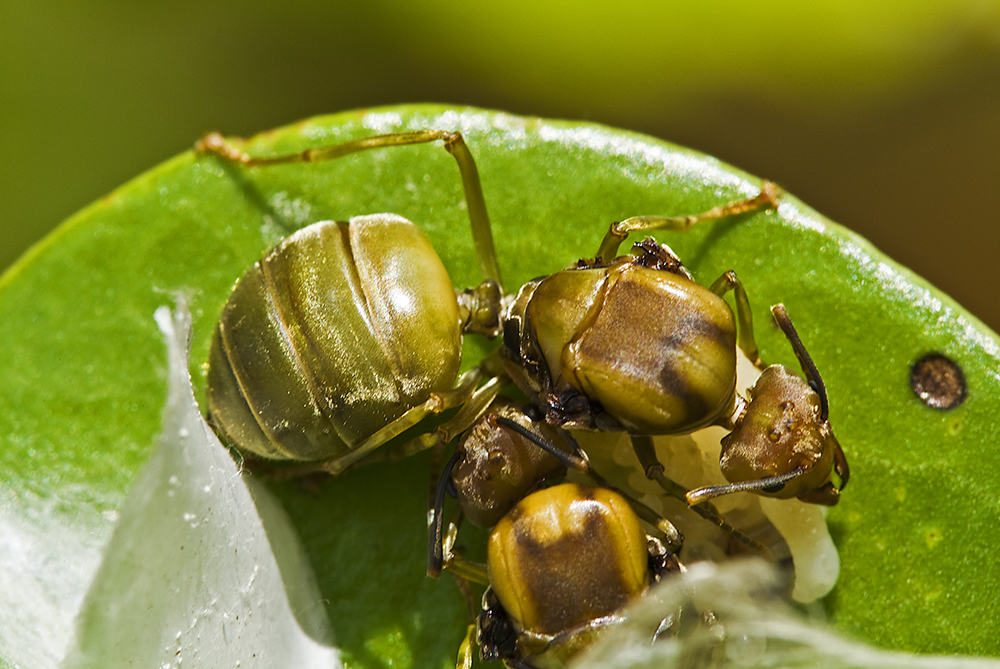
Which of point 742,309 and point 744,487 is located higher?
point 742,309

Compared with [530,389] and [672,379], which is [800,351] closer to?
[672,379]

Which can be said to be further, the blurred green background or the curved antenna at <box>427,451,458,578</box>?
the blurred green background

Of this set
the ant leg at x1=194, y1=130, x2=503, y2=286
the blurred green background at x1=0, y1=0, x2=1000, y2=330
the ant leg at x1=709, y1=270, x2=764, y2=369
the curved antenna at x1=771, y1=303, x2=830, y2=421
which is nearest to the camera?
the curved antenna at x1=771, y1=303, x2=830, y2=421

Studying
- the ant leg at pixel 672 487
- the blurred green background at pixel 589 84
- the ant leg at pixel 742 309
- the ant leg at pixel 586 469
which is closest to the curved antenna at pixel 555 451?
the ant leg at pixel 586 469

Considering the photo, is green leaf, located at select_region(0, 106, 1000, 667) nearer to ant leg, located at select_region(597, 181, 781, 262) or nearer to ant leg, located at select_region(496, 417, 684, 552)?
ant leg, located at select_region(597, 181, 781, 262)

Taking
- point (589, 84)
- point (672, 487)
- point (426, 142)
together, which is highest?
point (426, 142)

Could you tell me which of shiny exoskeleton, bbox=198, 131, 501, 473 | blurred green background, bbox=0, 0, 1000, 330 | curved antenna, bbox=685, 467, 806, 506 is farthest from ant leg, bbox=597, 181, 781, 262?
blurred green background, bbox=0, 0, 1000, 330

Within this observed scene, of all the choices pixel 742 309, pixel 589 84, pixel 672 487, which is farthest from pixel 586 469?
pixel 589 84
